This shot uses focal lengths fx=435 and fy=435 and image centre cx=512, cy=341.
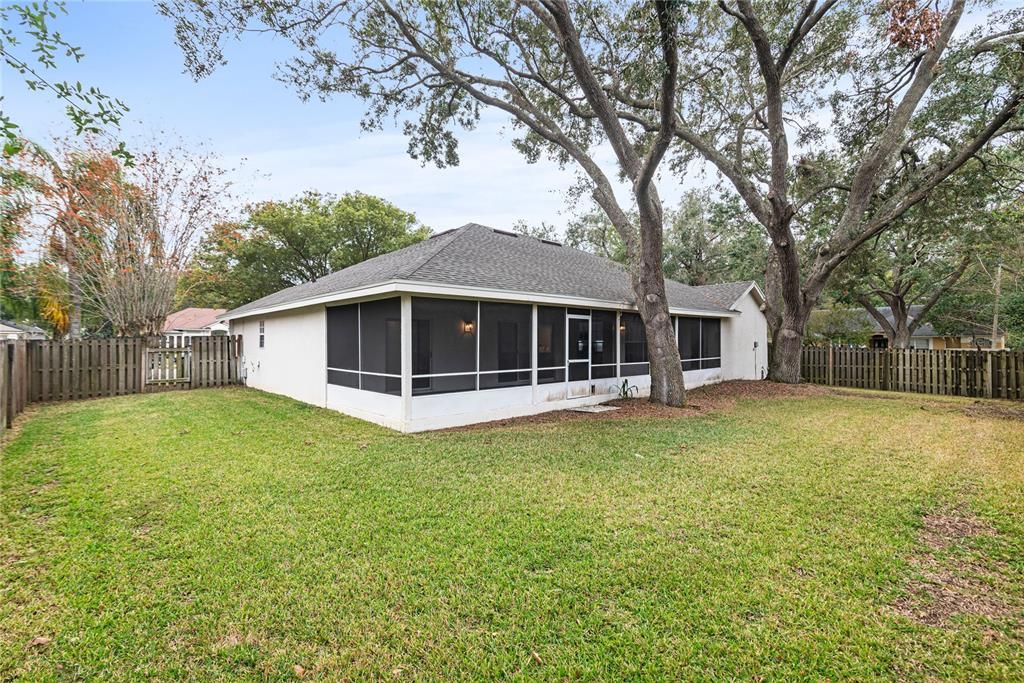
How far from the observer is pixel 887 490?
480cm

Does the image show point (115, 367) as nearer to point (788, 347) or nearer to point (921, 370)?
point (788, 347)

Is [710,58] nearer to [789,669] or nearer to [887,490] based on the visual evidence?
[887,490]

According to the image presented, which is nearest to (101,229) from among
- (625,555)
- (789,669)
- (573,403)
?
(573,403)

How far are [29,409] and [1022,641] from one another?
15171 millimetres

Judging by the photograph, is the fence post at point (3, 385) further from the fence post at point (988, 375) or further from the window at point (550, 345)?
the fence post at point (988, 375)

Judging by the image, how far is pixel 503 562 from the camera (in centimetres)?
328

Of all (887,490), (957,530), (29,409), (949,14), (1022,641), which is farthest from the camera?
(949,14)

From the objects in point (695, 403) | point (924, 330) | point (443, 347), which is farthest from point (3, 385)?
point (924, 330)

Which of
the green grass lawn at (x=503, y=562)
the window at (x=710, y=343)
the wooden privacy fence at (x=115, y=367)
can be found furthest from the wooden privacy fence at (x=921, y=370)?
the wooden privacy fence at (x=115, y=367)

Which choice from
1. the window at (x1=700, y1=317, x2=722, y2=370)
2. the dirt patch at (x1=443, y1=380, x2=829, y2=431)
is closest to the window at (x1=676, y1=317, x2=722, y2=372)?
the window at (x1=700, y1=317, x2=722, y2=370)

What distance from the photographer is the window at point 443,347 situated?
7918 mm

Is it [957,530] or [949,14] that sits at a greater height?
[949,14]

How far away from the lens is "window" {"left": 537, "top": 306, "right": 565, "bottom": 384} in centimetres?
974

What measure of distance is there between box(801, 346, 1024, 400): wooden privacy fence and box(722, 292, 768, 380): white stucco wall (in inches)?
60.7
